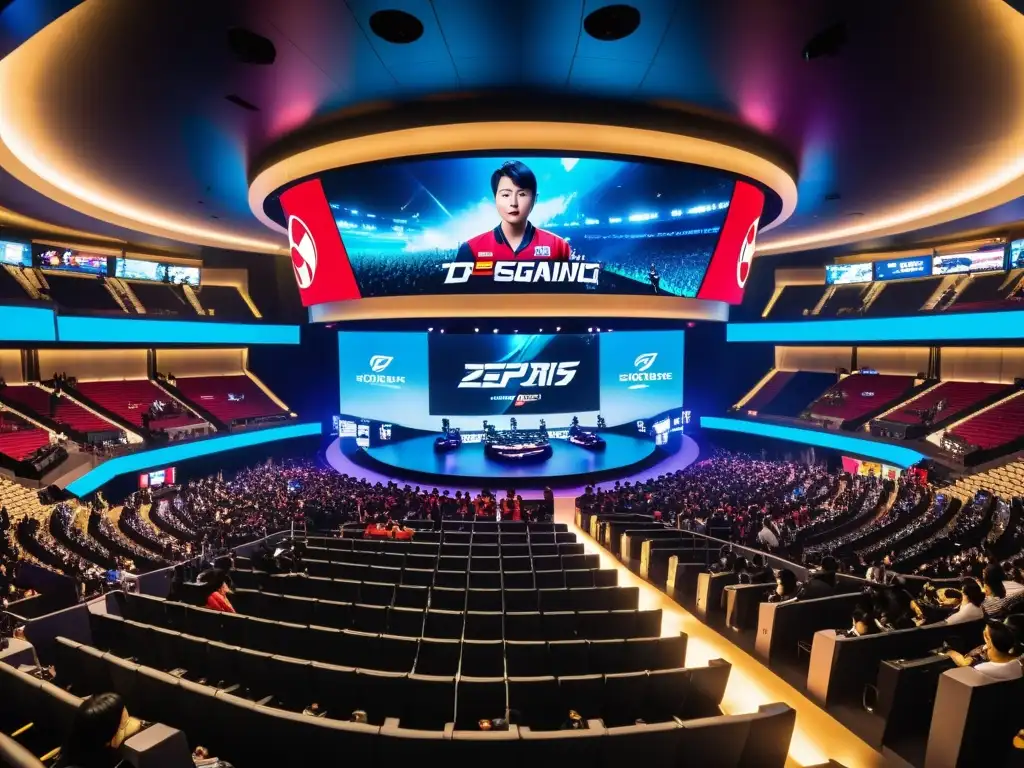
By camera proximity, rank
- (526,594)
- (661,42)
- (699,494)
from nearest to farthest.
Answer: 1. (526,594)
2. (661,42)
3. (699,494)

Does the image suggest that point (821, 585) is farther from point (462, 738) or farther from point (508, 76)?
point (508, 76)

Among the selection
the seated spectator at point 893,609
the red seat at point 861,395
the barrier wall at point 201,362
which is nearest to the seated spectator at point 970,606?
the seated spectator at point 893,609

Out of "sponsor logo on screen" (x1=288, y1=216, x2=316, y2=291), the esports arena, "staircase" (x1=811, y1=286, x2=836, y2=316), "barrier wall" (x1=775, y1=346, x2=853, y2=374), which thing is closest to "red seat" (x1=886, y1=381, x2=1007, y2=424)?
the esports arena

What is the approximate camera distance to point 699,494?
603 inches

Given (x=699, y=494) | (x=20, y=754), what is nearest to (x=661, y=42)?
(x=20, y=754)

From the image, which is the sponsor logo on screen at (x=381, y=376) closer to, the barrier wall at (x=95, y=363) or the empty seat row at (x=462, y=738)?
the barrier wall at (x=95, y=363)

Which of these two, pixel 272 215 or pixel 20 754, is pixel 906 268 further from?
pixel 20 754

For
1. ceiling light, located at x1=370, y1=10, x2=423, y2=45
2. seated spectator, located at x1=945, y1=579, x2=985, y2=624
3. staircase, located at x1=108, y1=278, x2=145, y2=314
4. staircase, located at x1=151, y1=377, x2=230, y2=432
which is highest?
ceiling light, located at x1=370, y1=10, x2=423, y2=45

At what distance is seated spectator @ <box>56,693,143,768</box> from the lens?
2834 millimetres

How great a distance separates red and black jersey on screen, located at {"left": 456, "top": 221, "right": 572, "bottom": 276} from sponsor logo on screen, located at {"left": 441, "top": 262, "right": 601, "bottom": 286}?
0.08 m

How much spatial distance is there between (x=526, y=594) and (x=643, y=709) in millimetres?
→ 2529

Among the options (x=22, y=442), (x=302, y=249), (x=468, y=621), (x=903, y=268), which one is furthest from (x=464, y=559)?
(x=903, y=268)

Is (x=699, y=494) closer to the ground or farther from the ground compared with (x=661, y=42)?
closer to the ground

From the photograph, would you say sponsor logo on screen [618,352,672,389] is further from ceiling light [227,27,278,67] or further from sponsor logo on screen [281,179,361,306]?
ceiling light [227,27,278,67]
